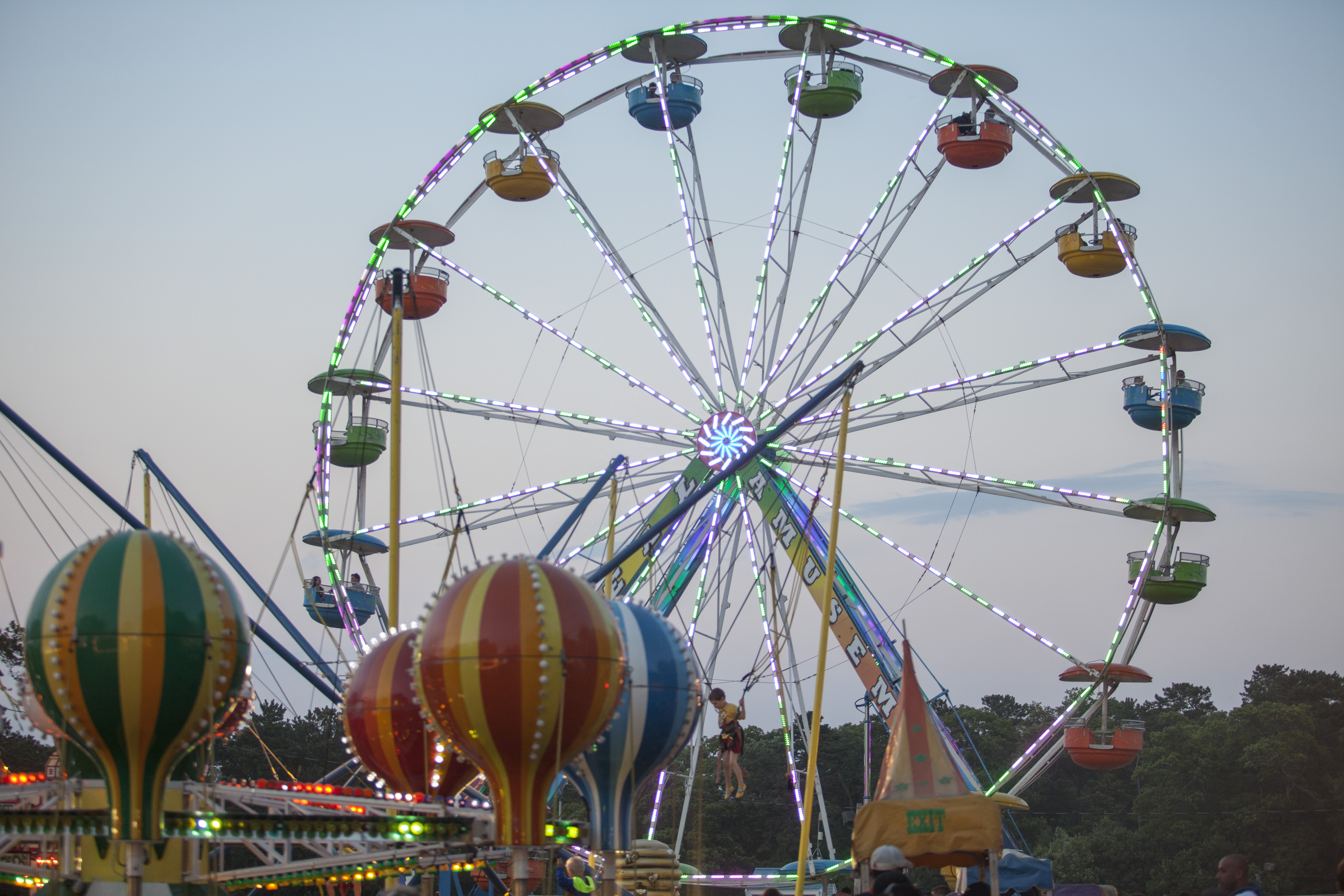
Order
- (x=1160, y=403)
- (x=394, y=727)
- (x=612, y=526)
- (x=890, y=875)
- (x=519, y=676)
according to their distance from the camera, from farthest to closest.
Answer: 1. (x=1160, y=403)
2. (x=612, y=526)
3. (x=394, y=727)
4. (x=519, y=676)
5. (x=890, y=875)

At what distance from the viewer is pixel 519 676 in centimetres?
1125

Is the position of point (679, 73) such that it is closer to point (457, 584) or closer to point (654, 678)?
point (654, 678)

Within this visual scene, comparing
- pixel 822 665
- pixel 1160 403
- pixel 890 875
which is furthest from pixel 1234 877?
pixel 1160 403

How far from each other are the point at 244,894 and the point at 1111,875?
115 ft

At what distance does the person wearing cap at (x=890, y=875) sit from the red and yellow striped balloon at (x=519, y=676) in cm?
265

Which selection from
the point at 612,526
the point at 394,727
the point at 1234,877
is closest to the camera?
the point at 1234,877

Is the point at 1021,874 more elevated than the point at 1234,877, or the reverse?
the point at 1234,877

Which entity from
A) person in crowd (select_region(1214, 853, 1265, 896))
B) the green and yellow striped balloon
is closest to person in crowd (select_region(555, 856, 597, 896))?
the green and yellow striped balloon

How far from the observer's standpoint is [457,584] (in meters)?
11.7

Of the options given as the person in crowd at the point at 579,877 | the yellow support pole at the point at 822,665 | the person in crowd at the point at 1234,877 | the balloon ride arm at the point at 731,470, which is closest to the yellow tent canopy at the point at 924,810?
the yellow support pole at the point at 822,665

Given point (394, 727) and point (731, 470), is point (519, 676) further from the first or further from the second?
point (731, 470)

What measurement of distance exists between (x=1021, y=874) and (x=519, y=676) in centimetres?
983

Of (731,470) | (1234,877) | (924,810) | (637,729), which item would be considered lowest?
(1234,877)

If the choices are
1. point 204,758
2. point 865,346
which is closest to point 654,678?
point 204,758
